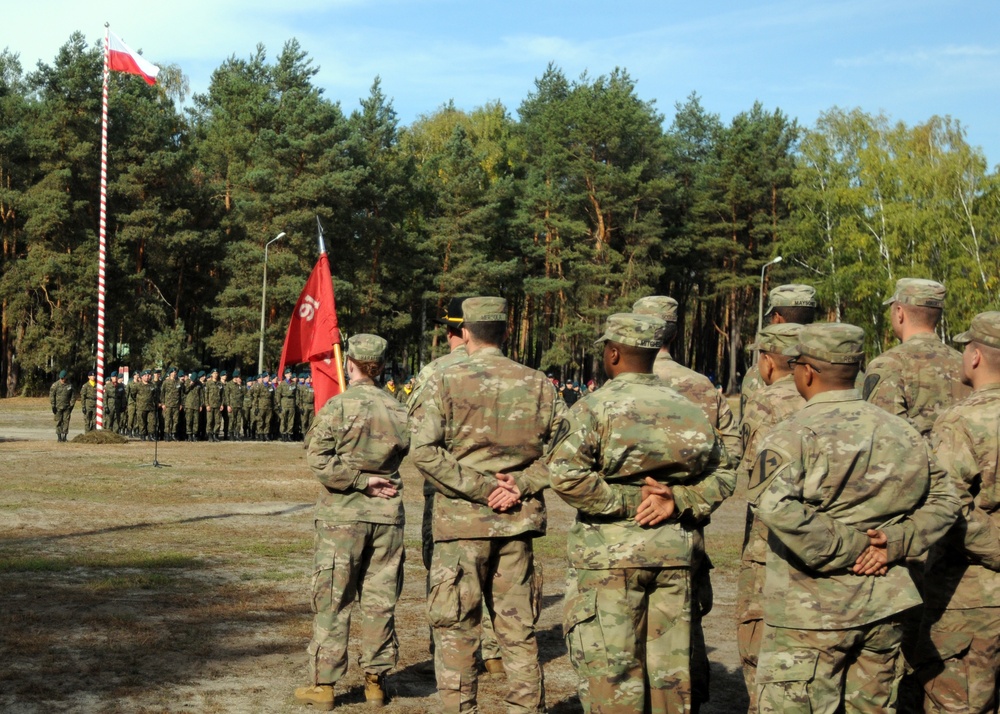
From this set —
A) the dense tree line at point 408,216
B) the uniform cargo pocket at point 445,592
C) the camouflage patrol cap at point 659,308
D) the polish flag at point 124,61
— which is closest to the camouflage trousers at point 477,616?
the uniform cargo pocket at point 445,592

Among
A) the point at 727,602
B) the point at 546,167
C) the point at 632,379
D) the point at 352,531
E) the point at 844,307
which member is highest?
the point at 546,167

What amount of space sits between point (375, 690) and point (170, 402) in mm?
23774

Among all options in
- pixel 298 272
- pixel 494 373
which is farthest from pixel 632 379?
pixel 298 272

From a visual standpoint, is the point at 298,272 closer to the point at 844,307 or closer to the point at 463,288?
the point at 463,288

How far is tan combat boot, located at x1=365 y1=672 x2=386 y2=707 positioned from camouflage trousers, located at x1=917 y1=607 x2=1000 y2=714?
9.96 feet

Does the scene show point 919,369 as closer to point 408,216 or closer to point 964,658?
point 964,658

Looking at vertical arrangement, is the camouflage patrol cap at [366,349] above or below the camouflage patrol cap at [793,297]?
below

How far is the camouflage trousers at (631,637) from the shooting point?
182 inches

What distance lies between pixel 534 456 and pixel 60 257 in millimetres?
48193

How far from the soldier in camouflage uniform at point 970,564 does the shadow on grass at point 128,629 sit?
14.1 feet

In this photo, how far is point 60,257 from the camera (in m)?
49.5

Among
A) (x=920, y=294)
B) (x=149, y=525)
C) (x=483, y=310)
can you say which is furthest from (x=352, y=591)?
(x=149, y=525)

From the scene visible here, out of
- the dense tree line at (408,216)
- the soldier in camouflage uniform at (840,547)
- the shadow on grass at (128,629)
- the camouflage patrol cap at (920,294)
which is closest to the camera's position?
the soldier in camouflage uniform at (840,547)

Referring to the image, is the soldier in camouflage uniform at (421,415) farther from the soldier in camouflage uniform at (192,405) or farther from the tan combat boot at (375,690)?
the soldier in camouflage uniform at (192,405)
